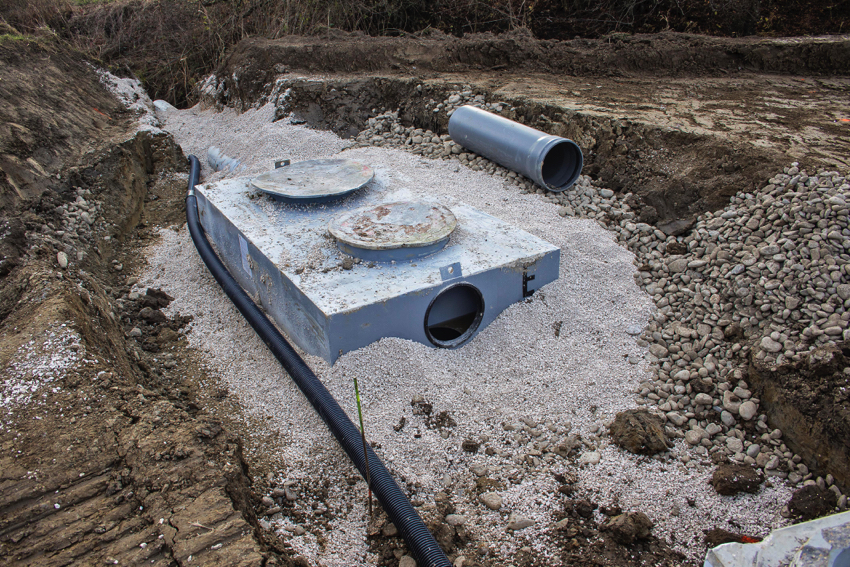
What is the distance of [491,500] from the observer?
3.01 meters

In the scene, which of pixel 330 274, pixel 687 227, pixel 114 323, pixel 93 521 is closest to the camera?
pixel 93 521

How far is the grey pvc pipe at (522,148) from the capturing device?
5.82m

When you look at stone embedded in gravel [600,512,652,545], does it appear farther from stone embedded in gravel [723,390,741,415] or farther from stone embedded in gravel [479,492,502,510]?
stone embedded in gravel [723,390,741,415]

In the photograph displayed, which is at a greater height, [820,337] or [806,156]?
[806,156]

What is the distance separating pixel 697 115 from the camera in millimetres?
6141

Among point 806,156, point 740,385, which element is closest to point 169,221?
point 740,385

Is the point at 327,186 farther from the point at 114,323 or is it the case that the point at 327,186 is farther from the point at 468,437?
the point at 468,437

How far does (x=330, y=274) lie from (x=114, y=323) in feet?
6.49

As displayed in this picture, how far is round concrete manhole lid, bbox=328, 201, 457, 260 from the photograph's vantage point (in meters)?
4.02

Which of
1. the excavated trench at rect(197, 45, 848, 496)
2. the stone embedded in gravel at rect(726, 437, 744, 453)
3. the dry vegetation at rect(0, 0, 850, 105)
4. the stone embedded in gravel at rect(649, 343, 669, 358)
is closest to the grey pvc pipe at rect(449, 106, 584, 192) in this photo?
the excavated trench at rect(197, 45, 848, 496)

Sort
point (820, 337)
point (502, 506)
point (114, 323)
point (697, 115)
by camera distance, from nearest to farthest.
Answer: point (502, 506)
point (820, 337)
point (114, 323)
point (697, 115)

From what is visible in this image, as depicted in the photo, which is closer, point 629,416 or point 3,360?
point 3,360

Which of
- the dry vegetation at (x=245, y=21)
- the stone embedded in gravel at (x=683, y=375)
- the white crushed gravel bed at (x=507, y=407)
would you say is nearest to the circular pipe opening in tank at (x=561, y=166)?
the white crushed gravel bed at (x=507, y=407)

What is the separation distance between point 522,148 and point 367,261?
9.29 ft
